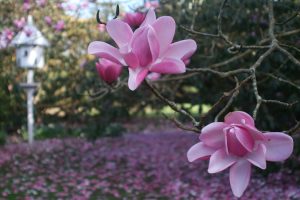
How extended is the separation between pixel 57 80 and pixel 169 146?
9.59 feet

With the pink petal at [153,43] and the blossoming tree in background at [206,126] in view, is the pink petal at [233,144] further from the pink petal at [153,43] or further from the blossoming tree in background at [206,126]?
the pink petal at [153,43]

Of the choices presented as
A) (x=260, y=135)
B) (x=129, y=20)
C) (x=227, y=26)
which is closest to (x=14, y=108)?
(x=227, y=26)

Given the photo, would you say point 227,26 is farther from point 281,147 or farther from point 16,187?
point 281,147

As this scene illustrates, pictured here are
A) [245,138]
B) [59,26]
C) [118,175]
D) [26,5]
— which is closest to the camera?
[245,138]

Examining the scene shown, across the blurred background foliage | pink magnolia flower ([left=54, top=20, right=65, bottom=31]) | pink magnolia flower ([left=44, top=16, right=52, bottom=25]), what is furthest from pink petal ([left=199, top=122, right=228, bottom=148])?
pink magnolia flower ([left=44, top=16, right=52, bottom=25])

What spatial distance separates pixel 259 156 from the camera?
33.9 inches

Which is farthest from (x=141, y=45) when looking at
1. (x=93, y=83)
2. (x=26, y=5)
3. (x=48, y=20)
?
(x=48, y=20)

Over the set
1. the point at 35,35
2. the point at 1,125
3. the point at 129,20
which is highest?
the point at 129,20

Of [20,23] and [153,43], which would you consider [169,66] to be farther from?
[20,23]

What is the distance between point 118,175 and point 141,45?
364cm

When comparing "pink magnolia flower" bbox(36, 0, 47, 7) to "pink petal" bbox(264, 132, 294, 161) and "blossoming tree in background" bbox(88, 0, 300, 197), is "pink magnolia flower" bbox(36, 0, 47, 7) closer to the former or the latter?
"blossoming tree in background" bbox(88, 0, 300, 197)

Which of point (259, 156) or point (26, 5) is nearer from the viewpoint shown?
point (259, 156)

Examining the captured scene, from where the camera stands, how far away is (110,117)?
17.6 ft

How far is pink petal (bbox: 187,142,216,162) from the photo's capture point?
2.94ft
